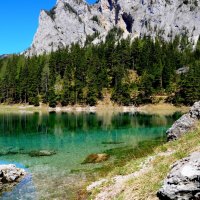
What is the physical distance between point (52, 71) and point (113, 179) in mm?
145010

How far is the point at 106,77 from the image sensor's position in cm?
14688

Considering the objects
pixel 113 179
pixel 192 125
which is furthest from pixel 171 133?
pixel 113 179

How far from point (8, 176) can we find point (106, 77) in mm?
119165

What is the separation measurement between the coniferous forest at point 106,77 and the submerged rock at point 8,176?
3954 inches

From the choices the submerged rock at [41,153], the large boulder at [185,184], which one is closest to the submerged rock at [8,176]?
the submerged rock at [41,153]

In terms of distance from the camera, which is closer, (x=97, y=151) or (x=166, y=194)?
(x=166, y=194)

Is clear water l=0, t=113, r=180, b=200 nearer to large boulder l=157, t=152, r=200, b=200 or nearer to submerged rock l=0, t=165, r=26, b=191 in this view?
submerged rock l=0, t=165, r=26, b=191

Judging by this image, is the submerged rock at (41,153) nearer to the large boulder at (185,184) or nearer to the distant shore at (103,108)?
the large boulder at (185,184)

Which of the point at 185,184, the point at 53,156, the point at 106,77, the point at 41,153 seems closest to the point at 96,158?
the point at 53,156

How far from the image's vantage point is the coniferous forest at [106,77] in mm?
133125

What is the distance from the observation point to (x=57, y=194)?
2517cm

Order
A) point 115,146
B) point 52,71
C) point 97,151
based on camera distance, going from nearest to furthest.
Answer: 1. point 97,151
2. point 115,146
3. point 52,71

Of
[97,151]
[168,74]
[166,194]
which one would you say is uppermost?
[168,74]

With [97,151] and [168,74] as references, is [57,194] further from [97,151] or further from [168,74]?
[168,74]
